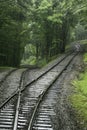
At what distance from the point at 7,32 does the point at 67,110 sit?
2825cm

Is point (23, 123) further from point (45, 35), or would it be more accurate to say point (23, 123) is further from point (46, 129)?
point (45, 35)

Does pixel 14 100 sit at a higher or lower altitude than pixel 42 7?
lower

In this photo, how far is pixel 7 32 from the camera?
4156 cm

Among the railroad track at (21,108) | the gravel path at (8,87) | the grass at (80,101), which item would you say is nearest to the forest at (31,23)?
the gravel path at (8,87)

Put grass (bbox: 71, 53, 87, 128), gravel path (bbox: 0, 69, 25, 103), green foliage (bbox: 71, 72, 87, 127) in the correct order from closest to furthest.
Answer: grass (bbox: 71, 53, 87, 128), green foliage (bbox: 71, 72, 87, 127), gravel path (bbox: 0, 69, 25, 103)

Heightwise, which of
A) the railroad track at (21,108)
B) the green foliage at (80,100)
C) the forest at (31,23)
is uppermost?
the forest at (31,23)

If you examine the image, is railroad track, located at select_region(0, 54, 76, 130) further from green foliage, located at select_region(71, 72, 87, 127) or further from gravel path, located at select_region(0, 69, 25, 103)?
green foliage, located at select_region(71, 72, 87, 127)

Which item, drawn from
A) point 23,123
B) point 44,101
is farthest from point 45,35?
point 23,123

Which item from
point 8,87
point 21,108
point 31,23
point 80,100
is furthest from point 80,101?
point 31,23

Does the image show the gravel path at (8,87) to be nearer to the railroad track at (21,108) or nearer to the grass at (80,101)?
the railroad track at (21,108)

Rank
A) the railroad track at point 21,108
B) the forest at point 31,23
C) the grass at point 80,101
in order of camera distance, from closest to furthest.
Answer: the railroad track at point 21,108 → the grass at point 80,101 → the forest at point 31,23

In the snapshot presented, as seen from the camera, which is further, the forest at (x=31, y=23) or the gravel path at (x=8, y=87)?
the forest at (x=31, y=23)

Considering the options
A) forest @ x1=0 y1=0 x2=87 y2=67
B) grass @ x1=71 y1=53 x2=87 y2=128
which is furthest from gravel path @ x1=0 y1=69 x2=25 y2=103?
forest @ x1=0 y1=0 x2=87 y2=67

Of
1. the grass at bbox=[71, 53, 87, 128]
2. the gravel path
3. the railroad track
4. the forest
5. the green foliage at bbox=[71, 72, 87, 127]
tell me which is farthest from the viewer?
the forest
